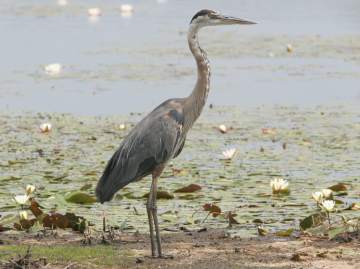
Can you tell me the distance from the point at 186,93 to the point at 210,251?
21.5 ft

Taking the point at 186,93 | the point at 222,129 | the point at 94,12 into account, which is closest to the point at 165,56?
the point at 186,93

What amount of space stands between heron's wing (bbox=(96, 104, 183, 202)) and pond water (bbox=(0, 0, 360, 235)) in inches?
28.7

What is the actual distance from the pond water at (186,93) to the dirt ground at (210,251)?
385 mm

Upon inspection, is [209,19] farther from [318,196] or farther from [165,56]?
[165,56]

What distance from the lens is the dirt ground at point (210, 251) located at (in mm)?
6348

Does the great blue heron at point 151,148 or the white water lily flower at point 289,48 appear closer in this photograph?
the great blue heron at point 151,148

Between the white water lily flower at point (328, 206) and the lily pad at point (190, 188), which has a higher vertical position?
the white water lily flower at point (328, 206)

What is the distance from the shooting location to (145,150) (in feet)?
22.2

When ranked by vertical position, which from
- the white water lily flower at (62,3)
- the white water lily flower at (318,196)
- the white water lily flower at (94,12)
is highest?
the white water lily flower at (62,3)

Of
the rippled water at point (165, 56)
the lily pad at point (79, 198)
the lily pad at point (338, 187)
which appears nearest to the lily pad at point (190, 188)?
the lily pad at point (79, 198)

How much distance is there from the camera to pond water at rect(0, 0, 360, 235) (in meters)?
8.29

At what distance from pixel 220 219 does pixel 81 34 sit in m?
Result: 11.6

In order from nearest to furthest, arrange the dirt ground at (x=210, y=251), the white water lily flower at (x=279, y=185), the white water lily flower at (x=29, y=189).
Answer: the dirt ground at (x=210, y=251) → the white water lily flower at (x=29, y=189) → the white water lily flower at (x=279, y=185)

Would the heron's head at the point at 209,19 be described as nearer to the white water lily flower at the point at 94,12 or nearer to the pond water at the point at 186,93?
the pond water at the point at 186,93
